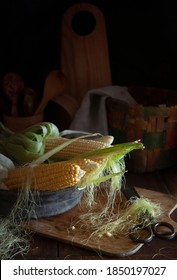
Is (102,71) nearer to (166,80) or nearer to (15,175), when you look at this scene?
(166,80)

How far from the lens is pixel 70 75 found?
3.90ft

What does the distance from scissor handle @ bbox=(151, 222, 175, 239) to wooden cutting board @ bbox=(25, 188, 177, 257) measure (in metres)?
0.01

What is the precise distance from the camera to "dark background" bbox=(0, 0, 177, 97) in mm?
1141

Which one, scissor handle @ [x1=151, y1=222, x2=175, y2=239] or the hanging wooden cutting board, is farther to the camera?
the hanging wooden cutting board

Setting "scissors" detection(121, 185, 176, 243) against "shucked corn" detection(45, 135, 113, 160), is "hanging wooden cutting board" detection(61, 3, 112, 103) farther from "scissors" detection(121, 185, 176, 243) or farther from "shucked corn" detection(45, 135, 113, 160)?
"scissors" detection(121, 185, 176, 243)

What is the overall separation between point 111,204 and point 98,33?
1.95 ft

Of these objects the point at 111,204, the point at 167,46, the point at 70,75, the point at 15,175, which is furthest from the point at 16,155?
the point at 167,46

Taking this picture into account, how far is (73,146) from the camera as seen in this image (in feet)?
2.42

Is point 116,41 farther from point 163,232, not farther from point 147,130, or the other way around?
point 163,232

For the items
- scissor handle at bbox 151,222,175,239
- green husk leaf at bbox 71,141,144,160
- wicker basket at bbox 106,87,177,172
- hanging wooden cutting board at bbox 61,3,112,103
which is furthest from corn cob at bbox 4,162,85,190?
hanging wooden cutting board at bbox 61,3,112,103

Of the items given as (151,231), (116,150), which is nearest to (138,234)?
(151,231)

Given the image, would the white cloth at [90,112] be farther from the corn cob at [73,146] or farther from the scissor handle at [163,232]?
the scissor handle at [163,232]

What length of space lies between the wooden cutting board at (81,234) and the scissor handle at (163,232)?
14 millimetres

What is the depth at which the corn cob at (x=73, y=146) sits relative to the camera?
0.72m
